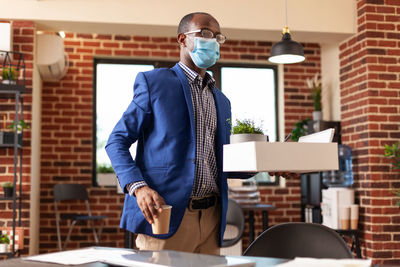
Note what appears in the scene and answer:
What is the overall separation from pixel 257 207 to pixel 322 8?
6.42 feet

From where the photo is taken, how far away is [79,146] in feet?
19.8

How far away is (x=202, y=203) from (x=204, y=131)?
258mm

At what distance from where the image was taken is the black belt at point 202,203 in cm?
179

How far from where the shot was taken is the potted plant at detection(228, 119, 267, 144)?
63.9 inches

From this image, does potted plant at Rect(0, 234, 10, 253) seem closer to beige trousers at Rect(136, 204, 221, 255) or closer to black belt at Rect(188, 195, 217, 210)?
beige trousers at Rect(136, 204, 221, 255)

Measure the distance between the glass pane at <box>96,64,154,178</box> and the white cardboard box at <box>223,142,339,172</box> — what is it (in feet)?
15.6

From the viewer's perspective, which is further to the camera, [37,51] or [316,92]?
[316,92]

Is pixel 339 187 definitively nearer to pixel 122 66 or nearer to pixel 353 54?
pixel 353 54

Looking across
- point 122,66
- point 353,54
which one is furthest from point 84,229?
point 353,54

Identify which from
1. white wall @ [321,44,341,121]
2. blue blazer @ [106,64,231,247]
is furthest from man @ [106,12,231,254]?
white wall @ [321,44,341,121]

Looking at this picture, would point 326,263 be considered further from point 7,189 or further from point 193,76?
point 7,189

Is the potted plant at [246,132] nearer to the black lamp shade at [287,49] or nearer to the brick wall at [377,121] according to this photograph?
the black lamp shade at [287,49]

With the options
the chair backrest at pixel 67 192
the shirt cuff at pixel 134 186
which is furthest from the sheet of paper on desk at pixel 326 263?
the chair backrest at pixel 67 192

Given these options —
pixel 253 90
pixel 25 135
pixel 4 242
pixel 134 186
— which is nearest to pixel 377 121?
pixel 253 90
